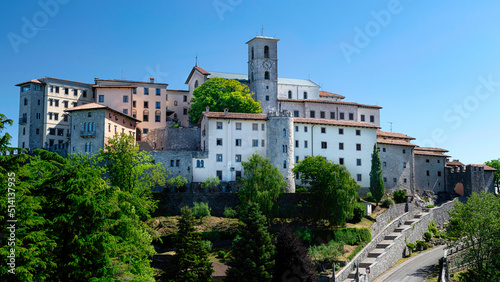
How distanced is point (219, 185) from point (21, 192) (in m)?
39.7

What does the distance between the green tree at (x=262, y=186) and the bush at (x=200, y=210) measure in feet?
13.9

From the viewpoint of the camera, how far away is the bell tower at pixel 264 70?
9006cm

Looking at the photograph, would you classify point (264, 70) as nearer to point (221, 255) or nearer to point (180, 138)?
point (180, 138)

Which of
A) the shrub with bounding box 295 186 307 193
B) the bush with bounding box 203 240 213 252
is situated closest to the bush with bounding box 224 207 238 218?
the bush with bounding box 203 240 213 252

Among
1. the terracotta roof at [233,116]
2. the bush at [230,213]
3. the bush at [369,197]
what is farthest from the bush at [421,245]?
the terracotta roof at [233,116]

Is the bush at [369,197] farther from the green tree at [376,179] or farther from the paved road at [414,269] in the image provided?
the paved road at [414,269]

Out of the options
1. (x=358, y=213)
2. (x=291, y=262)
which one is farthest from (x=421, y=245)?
(x=291, y=262)

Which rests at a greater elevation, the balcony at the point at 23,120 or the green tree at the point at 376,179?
the balcony at the point at 23,120

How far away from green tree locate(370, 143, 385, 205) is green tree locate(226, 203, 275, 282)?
973 inches

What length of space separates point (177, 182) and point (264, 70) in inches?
1256

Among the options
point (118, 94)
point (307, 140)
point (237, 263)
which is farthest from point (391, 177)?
point (118, 94)

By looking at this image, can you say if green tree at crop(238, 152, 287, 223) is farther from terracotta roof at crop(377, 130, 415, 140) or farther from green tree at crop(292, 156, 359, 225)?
terracotta roof at crop(377, 130, 415, 140)

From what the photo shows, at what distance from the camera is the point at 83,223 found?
3372cm

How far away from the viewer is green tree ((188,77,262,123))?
80.5 metres
